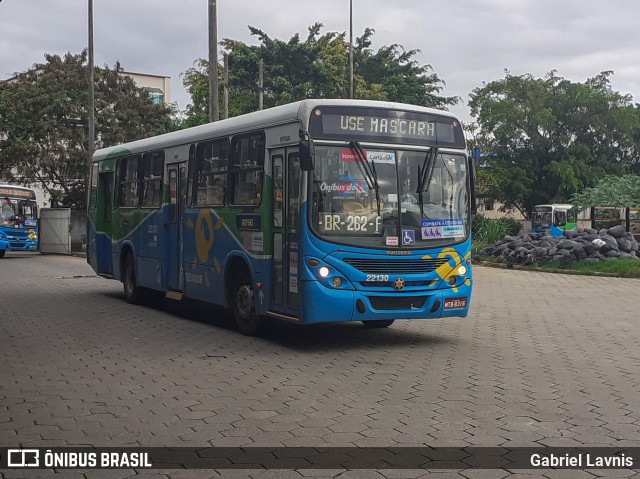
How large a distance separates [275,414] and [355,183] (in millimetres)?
4070

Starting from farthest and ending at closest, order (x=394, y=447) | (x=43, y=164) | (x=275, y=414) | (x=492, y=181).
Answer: (x=492, y=181) → (x=43, y=164) → (x=275, y=414) → (x=394, y=447)

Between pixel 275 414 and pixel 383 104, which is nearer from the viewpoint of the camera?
pixel 275 414

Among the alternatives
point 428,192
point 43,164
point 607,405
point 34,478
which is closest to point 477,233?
point 43,164

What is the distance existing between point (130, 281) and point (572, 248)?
14623 mm

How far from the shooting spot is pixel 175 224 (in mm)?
14156

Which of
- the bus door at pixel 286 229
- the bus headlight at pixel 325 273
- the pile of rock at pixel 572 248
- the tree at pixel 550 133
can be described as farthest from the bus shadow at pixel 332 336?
the tree at pixel 550 133

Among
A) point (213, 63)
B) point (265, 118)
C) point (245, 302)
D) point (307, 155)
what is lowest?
point (245, 302)

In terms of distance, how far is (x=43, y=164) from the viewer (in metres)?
42.6

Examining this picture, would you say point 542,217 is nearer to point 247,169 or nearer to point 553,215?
point 553,215

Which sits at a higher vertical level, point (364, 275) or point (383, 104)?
point (383, 104)

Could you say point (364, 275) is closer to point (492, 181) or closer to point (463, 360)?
point (463, 360)

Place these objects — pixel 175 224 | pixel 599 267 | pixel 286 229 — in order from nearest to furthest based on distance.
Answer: pixel 286 229 → pixel 175 224 → pixel 599 267

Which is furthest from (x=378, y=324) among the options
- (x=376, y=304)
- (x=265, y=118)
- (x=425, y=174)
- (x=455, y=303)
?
(x=265, y=118)

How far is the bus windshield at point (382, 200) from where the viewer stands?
1030 cm
